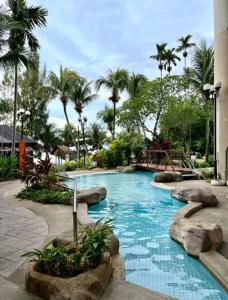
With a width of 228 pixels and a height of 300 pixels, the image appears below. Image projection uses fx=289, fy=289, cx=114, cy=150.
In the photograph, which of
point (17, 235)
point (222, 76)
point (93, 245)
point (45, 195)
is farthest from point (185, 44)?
point (93, 245)

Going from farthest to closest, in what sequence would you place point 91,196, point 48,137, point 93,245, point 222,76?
1. point 48,137
2. point 222,76
3. point 91,196
4. point 93,245

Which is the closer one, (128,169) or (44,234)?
(44,234)

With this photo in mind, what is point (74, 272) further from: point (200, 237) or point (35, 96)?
point (35, 96)

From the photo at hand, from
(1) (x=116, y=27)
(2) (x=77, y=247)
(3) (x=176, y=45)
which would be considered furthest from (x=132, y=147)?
(3) (x=176, y=45)

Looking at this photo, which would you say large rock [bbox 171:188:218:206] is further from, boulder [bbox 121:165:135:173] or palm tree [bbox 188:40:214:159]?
palm tree [bbox 188:40:214:159]

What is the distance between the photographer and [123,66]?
82.8 feet

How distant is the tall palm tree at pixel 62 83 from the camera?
23878 mm

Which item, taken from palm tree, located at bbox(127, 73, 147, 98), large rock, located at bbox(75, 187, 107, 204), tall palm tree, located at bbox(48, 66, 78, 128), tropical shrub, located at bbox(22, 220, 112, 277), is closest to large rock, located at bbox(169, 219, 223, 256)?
tropical shrub, located at bbox(22, 220, 112, 277)

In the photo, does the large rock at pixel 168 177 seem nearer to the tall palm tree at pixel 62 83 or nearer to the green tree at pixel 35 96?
the tall palm tree at pixel 62 83

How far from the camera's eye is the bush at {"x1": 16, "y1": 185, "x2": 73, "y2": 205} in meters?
7.52

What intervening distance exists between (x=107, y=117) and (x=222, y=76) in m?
19.8

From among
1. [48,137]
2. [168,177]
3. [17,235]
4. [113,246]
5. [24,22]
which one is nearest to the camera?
[113,246]

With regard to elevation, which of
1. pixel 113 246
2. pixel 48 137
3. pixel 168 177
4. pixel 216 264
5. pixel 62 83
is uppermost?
pixel 62 83

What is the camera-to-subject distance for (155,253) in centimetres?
454
